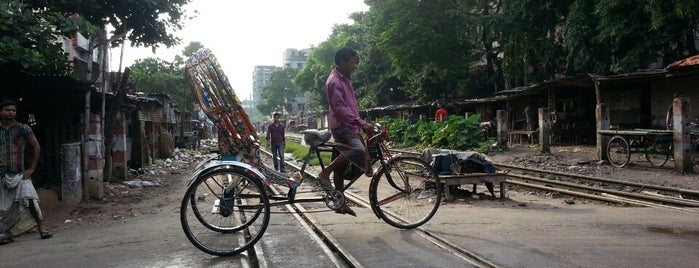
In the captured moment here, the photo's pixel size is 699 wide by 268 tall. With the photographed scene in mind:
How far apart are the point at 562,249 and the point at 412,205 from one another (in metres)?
1.77

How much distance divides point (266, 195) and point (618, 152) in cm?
1151

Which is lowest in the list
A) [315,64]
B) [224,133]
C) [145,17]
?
[224,133]

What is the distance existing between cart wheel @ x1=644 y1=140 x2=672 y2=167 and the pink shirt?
10052 millimetres

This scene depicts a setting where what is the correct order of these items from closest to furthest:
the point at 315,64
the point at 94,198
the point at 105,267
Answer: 1. the point at 105,267
2. the point at 94,198
3. the point at 315,64

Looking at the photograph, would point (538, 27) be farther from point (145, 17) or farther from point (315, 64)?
point (315, 64)

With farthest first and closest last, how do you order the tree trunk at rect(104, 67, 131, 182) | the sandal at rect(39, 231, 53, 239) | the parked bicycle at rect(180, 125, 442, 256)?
the tree trunk at rect(104, 67, 131, 182)
the sandal at rect(39, 231, 53, 239)
the parked bicycle at rect(180, 125, 442, 256)

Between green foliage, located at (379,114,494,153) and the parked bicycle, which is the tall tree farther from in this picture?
the parked bicycle

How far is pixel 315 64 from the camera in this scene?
63.7 metres

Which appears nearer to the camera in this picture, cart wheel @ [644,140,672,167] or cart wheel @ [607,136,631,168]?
cart wheel @ [644,140,672,167]

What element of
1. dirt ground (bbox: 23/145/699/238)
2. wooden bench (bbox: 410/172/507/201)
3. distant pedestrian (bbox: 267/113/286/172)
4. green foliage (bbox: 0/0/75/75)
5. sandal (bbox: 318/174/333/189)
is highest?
green foliage (bbox: 0/0/75/75)

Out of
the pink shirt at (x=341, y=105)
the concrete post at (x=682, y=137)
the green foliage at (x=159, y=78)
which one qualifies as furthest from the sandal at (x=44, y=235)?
the green foliage at (x=159, y=78)

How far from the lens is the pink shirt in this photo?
5223mm

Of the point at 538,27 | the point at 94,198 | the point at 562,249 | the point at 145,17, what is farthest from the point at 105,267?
the point at 538,27

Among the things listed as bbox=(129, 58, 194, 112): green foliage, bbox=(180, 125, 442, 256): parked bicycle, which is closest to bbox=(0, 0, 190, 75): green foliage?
bbox=(180, 125, 442, 256): parked bicycle
